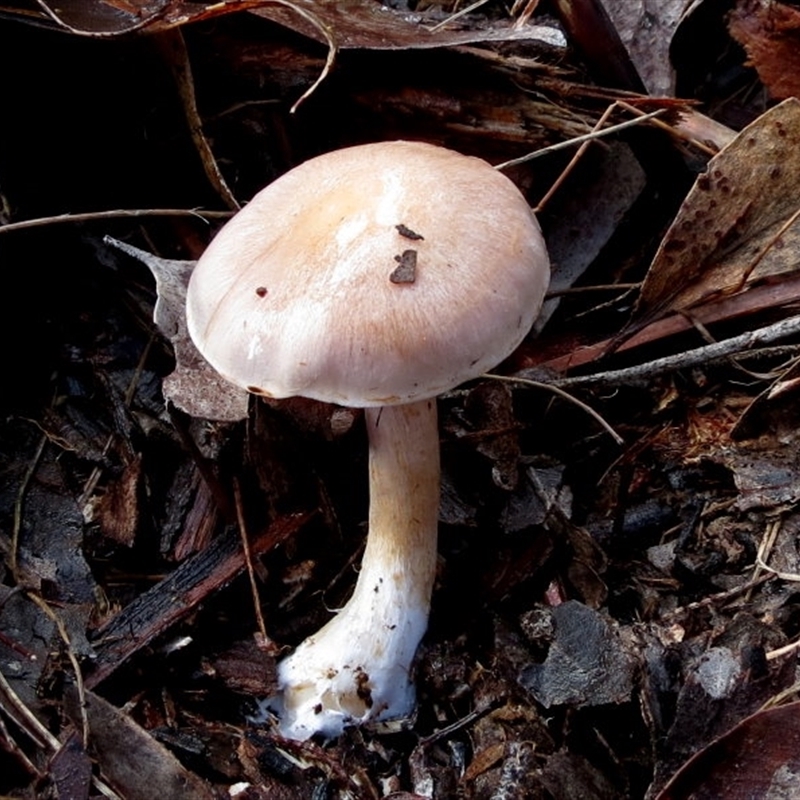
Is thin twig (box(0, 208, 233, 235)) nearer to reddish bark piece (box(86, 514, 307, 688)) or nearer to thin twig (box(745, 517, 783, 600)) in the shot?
reddish bark piece (box(86, 514, 307, 688))

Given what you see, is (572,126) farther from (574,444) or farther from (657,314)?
(574,444)

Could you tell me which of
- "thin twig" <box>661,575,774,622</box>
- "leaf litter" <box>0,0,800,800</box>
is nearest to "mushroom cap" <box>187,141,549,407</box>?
"leaf litter" <box>0,0,800,800</box>

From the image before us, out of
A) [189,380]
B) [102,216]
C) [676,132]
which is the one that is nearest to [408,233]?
[189,380]

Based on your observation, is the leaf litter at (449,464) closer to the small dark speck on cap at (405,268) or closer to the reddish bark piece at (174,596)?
the reddish bark piece at (174,596)

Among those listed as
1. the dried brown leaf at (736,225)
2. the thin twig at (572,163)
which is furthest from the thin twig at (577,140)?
the dried brown leaf at (736,225)

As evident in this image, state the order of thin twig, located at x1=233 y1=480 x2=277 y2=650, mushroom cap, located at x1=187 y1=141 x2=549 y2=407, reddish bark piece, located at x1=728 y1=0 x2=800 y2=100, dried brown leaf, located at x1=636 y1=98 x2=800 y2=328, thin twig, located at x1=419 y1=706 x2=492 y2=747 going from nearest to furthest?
mushroom cap, located at x1=187 y1=141 x2=549 y2=407 → thin twig, located at x1=419 y1=706 x2=492 y2=747 → thin twig, located at x1=233 y1=480 x2=277 y2=650 → dried brown leaf, located at x1=636 y1=98 x2=800 y2=328 → reddish bark piece, located at x1=728 y1=0 x2=800 y2=100
